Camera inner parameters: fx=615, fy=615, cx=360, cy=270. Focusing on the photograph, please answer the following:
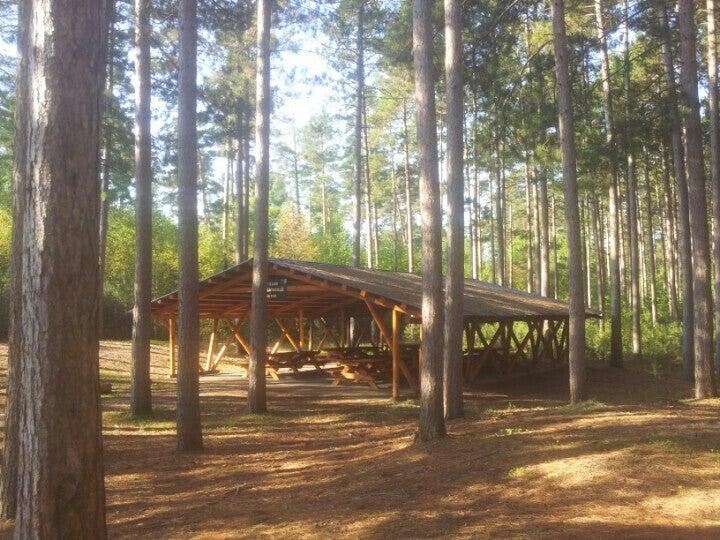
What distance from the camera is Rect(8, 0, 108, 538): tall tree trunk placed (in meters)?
3.78

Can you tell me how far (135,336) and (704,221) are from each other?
37.6ft

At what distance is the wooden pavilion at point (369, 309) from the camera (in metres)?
14.4

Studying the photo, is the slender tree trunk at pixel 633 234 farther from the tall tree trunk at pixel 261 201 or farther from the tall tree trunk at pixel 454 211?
the tall tree trunk at pixel 261 201

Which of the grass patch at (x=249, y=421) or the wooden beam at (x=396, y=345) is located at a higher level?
the wooden beam at (x=396, y=345)

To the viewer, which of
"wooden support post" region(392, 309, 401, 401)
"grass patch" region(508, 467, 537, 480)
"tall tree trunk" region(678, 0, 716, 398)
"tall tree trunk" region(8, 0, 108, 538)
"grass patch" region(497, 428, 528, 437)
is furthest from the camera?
"wooden support post" region(392, 309, 401, 401)

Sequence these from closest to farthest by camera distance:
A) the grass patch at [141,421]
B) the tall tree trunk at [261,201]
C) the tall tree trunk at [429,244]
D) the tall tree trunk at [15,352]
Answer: the tall tree trunk at [15,352] → the tall tree trunk at [429,244] → the grass patch at [141,421] → the tall tree trunk at [261,201]

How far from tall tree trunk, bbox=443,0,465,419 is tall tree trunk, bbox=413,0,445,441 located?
59.9 inches

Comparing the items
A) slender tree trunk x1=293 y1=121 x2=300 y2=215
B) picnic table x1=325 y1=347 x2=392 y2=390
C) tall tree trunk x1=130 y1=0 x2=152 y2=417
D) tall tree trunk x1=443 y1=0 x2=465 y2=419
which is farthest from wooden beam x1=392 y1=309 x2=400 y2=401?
slender tree trunk x1=293 y1=121 x2=300 y2=215

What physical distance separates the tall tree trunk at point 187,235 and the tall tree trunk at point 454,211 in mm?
4017

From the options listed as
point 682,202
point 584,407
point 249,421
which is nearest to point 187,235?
point 249,421

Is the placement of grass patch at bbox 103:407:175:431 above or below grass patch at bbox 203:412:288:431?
above

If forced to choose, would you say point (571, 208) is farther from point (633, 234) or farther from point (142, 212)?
point (633, 234)

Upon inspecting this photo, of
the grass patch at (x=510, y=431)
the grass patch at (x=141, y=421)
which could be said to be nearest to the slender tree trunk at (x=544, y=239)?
the grass patch at (x=510, y=431)

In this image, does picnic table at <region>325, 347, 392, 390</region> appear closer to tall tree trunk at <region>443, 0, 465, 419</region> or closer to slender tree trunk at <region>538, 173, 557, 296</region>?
tall tree trunk at <region>443, 0, 465, 419</region>
